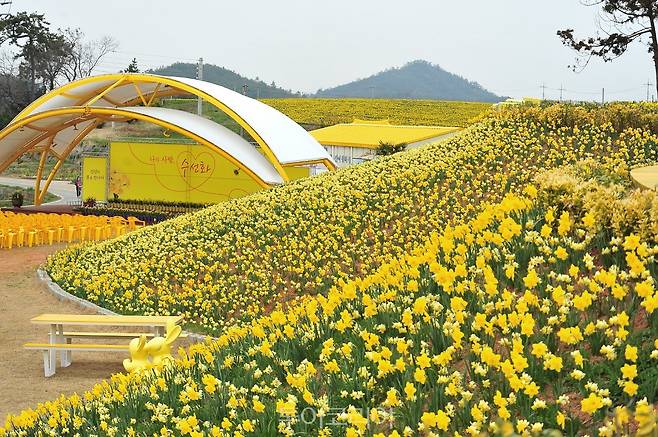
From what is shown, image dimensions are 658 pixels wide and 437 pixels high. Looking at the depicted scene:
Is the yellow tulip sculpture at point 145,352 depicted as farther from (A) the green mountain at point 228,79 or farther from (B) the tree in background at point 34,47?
(A) the green mountain at point 228,79

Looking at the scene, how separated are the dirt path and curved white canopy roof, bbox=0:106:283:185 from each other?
26.9 feet

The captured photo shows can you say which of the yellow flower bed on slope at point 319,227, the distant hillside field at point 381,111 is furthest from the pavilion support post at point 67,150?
the distant hillside field at point 381,111

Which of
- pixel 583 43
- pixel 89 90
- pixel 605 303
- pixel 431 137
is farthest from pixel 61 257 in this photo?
pixel 431 137

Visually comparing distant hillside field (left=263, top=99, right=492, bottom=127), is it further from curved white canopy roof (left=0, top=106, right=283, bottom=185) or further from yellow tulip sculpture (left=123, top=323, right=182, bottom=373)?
yellow tulip sculpture (left=123, top=323, right=182, bottom=373)

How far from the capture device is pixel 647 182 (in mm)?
7254

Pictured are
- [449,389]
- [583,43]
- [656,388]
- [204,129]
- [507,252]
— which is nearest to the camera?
[656,388]

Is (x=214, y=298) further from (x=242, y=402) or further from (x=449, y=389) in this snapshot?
(x=449, y=389)

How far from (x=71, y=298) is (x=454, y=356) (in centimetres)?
1180

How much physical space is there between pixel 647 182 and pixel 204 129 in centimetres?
1897

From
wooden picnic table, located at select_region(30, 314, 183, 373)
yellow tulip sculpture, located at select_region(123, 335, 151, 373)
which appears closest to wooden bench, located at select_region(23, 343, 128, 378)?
wooden picnic table, located at select_region(30, 314, 183, 373)

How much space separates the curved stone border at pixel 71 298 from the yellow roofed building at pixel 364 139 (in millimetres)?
21090

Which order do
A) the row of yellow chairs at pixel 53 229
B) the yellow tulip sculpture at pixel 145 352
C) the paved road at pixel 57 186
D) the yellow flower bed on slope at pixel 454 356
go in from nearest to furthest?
1. the yellow flower bed on slope at pixel 454 356
2. the yellow tulip sculpture at pixel 145 352
3. the row of yellow chairs at pixel 53 229
4. the paved road at pixel 57 186

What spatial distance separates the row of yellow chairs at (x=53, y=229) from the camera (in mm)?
21781

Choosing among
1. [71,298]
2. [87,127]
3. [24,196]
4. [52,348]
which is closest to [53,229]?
[71,298]
